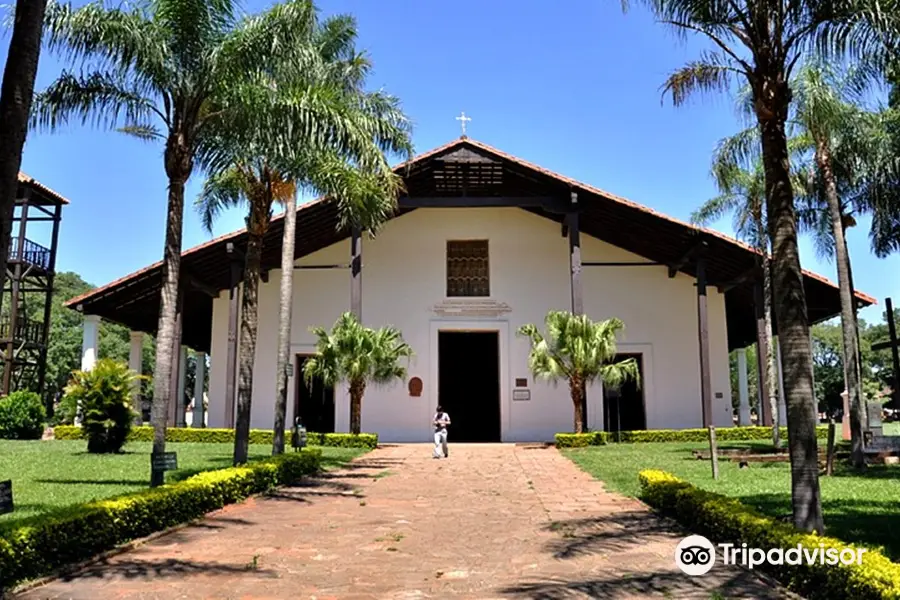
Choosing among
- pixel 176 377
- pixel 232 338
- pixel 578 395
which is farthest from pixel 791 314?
pixel 176 377

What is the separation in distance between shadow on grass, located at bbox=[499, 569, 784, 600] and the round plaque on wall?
58.1ft

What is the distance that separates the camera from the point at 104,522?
651 cm

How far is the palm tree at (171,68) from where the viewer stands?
30.9 feet

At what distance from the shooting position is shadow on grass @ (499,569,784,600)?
5.25 metres

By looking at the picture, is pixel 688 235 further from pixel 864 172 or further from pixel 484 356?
pixel 484 356

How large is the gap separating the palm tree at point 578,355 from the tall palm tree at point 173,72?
1072cm

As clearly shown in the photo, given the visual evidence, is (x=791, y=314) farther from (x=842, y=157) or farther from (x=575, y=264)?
(x=575, y=264)

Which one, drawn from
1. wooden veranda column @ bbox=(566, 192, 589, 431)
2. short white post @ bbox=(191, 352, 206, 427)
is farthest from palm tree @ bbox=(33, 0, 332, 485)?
short white post @ bbox=(191, 352, 206, 427)

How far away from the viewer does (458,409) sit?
88.1 feet

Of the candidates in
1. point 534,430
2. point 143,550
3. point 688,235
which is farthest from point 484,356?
point 143,550

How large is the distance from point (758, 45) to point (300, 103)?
19.0ft

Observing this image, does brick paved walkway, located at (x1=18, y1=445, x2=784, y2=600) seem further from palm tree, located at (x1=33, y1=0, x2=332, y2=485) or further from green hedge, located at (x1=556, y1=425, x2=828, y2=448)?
green hedge, located at (x1=556, y1=425, x2=828, y2=448)

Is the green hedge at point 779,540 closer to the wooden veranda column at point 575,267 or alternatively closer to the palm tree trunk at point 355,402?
the palm tree trunk at point 355,402

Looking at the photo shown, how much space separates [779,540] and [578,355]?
13.3 meters
